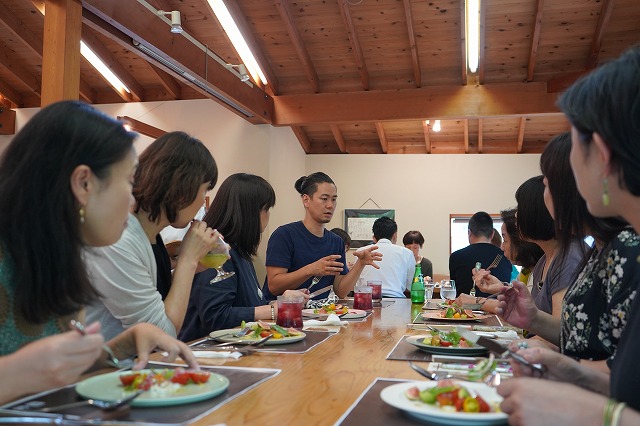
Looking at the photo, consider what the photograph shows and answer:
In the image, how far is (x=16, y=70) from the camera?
28.1 feet

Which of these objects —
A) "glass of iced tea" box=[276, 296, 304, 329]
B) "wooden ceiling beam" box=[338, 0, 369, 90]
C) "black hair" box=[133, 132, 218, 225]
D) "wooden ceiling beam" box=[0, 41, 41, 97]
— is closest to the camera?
"black hair" box=[133, 132, 218, 225]

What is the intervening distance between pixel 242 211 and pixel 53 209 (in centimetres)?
154

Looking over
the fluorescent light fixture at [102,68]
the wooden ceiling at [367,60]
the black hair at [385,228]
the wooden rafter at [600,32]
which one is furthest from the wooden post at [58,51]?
the wooden rafter at [600,32]

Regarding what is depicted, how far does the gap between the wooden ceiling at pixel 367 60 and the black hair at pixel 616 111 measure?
4967 millimetres

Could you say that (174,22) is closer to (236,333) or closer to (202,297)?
(202,297)

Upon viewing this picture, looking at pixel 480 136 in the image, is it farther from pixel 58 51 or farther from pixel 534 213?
pixel 534 213

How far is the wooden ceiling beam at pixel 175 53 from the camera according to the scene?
5.17 meters

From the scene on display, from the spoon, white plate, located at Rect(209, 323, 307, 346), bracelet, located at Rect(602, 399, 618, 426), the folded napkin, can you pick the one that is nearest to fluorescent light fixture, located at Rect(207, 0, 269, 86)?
the folded napkin

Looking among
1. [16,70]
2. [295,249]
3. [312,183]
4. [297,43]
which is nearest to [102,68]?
[16,70]

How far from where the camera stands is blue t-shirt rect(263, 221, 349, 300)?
143 inches

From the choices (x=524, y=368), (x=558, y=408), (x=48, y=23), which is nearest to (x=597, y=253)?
(x=524, y=368)

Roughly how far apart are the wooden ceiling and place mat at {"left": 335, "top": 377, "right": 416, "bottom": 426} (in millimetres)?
4915

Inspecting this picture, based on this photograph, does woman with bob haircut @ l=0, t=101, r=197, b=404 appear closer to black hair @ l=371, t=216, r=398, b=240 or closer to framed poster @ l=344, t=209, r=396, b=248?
black hair @ l=371, t=216, r=398, b=240

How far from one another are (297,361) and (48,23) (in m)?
4.12
